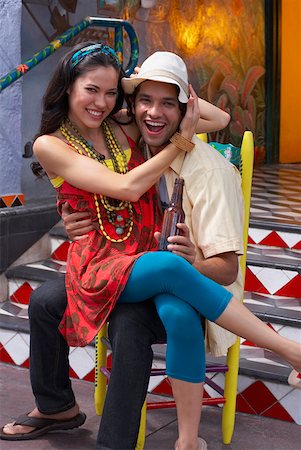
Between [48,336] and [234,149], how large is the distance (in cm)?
90

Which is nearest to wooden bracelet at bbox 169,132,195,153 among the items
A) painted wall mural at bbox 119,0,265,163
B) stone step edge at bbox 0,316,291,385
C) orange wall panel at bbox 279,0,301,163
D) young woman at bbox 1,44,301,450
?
young woman at bbox 1,44,301,450

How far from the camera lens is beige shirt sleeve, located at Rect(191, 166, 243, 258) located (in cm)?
264

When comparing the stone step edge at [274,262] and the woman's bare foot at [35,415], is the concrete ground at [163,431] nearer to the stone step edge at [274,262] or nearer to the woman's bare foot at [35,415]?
the woman's bare foot at [35,415]

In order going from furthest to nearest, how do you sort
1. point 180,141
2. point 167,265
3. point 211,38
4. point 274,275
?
point 211,38 → point 274,275 → point 180,141 → point 167,265

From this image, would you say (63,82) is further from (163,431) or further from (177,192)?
(163,431)

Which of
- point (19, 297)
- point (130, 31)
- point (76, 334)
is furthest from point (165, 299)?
point (130, 31)

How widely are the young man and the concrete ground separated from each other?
0.21 m

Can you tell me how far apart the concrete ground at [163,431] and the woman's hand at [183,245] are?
2.57 ft

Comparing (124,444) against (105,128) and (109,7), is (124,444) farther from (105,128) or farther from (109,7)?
(109,7)

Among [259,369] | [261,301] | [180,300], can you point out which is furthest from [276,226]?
[180,300]

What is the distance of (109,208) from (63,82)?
44 centimetres

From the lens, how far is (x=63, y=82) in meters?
2.80

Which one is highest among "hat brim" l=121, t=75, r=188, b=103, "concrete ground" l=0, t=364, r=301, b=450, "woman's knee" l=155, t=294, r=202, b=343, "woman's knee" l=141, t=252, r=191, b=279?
"hat brim" l=121, t=75, r=188, b=103

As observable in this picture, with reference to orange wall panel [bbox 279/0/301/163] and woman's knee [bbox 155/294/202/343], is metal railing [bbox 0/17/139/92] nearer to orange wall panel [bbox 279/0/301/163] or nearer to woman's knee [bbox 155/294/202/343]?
woman's knee [bbox 155/294/202/343]
